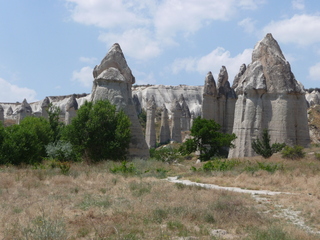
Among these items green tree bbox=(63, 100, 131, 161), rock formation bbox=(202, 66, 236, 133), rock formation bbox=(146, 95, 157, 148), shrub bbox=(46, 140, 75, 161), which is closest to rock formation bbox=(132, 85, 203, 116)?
rock formation bbox=(146, 95, 157, 148)

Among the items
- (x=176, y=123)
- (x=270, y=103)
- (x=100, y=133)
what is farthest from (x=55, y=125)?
(x=176, y=123)

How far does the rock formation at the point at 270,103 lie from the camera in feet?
87.2

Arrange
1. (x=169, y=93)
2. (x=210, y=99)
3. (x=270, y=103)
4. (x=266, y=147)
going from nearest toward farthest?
(x=266, y=147), (x=270, y=103), (x=210, y=99), (x=169, y=93)

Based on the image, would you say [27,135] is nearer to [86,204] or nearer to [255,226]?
[86,204]

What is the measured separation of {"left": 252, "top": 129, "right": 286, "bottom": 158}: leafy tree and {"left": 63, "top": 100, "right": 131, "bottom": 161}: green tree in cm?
809

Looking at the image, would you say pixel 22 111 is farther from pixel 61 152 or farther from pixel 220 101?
pixel 61 152

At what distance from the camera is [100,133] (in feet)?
77.7

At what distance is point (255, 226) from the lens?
312 inches

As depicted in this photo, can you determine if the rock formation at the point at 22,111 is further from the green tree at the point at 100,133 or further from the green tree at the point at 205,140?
the green tree at the point at 100,133

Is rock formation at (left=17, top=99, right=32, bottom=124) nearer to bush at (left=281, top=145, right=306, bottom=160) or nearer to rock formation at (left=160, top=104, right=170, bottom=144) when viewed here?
rock formation at (left=160, top=104, right=170, bottom=144)

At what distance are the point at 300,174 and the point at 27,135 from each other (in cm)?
1437

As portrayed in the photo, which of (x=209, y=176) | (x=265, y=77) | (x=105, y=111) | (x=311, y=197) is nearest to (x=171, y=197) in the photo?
(x=311, y=197)

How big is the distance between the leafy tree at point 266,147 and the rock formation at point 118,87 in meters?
6.93

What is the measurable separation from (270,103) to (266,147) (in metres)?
3.78
